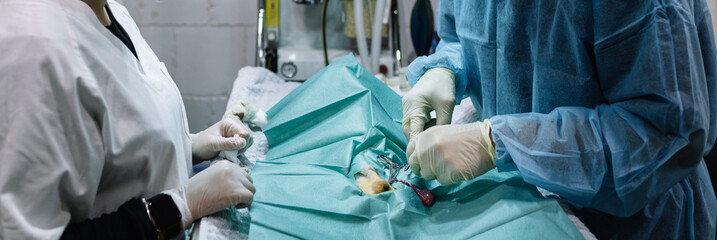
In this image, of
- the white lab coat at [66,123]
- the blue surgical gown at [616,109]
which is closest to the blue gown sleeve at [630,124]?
the blue surgical gown at [616,109]

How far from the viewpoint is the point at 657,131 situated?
0.93 metres

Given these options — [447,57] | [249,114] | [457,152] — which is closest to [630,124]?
[457,152]

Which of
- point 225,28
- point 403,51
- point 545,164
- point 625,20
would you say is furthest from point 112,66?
point 225,28

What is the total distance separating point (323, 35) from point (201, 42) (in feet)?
3.27

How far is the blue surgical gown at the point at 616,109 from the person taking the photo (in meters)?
0.90

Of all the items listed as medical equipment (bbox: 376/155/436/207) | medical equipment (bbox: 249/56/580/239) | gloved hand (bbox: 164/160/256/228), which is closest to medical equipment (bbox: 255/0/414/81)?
medical equipment (bbox: 249/56/580/239)

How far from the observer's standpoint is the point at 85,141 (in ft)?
2.65

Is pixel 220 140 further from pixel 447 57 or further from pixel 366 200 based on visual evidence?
pixel 447 57

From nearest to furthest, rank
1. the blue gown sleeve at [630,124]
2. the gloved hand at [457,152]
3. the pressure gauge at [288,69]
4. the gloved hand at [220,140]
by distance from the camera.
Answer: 1. the blue gown sleeve at [630,124]
2. the gloved hand at [457,152]
3. the gloved hand at [220,140]
4. the pressure gauge at [288,69]

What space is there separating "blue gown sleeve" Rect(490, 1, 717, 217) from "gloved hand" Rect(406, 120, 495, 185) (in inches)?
1.6

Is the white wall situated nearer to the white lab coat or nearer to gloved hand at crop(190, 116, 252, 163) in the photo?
gloved hand at crop(190, 116, 252, 163)

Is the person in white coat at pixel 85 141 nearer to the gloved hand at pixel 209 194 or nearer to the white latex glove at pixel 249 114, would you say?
the gloved hand at pixel 209 194

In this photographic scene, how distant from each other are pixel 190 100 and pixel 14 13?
2.60m

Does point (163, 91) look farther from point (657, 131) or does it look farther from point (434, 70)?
point (657, 131)
